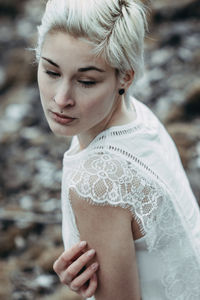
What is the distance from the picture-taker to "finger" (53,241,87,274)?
158 centimetres

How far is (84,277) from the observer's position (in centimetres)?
161

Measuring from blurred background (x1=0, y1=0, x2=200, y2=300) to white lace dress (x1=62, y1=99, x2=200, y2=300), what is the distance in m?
0.90

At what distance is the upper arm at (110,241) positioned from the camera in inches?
59.1

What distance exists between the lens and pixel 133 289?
5.26 feet

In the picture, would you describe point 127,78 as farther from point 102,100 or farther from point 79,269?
point 79,269

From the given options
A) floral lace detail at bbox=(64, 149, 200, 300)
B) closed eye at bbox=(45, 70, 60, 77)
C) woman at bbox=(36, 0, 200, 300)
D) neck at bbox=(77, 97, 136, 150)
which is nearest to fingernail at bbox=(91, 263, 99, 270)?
woman at bbox=(36, 0, 200, 300)

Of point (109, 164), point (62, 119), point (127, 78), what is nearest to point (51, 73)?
point (62, 119)

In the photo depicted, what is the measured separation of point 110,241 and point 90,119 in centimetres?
43

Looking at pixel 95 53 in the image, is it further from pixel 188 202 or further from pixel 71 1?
pixel 188 202

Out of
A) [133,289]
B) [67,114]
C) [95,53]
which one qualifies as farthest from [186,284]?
[95,53]

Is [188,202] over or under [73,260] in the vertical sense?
over

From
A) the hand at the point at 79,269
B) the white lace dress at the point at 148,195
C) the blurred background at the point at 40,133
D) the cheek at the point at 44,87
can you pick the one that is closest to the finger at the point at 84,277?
the hand at the point at 79,269

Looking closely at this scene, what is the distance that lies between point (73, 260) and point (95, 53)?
2.69 ft

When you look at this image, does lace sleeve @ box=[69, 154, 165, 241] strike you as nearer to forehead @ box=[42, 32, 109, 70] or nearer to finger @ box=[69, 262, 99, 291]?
finger @ box=[69, 262, 99, 291]
